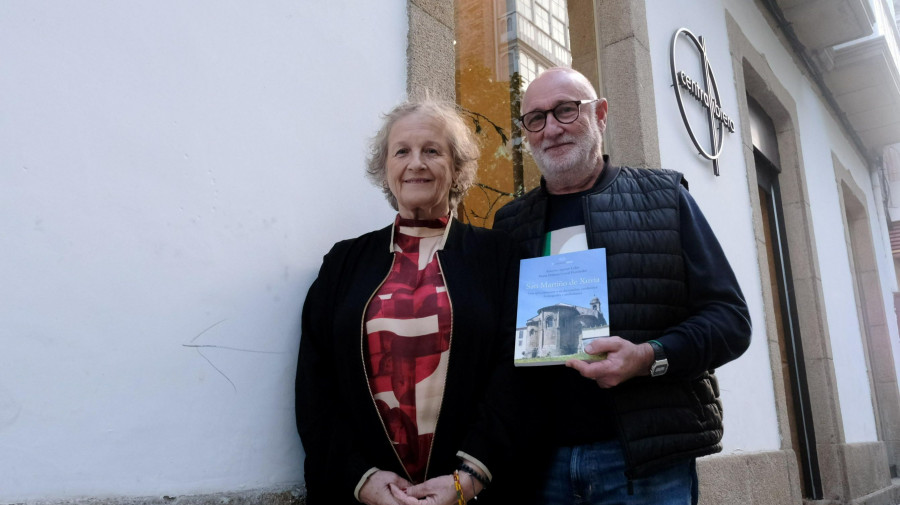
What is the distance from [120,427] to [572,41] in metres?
3.58

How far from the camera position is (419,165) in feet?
6.56

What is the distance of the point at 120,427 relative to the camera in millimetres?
1646

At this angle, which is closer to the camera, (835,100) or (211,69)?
(211,69)

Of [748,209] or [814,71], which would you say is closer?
[748,209]

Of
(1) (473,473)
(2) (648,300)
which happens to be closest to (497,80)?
(2) (648,300)

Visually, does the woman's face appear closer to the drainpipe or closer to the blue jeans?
the blue jeans

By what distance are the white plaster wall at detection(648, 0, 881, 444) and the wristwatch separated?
2.54 meters

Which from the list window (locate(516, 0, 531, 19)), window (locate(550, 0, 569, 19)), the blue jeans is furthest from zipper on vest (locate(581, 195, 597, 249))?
window (locate(550, 0, 569, 19))

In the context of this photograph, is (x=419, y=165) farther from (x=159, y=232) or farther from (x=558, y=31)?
(x=558, y=31)

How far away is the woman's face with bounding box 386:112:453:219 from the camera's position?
6.59 ft

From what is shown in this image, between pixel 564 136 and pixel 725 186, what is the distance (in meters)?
3.22

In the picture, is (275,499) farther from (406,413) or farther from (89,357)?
(89,357)

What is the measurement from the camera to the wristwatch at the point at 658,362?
1.83 metres

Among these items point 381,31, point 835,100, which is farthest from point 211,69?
point 835,100
